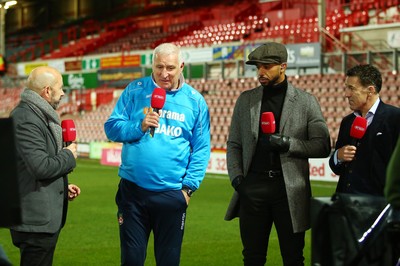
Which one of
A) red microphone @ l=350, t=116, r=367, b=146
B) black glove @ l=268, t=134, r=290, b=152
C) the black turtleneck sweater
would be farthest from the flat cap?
red microphone @ l=350, t=116, r=367, b=146

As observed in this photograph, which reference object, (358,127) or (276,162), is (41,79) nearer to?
(276,162)

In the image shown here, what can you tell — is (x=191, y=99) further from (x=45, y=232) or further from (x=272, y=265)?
(x=272, y=265)

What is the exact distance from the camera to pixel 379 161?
5430 mm

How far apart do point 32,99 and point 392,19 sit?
20832 mm

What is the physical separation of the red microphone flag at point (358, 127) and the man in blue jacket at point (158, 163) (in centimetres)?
112

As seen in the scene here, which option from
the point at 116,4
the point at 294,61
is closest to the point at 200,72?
the point at 294,61

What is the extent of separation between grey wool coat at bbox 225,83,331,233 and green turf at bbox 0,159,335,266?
104 inches

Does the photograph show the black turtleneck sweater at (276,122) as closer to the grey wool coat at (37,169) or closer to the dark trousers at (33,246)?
the grey wool coat at (37,169)

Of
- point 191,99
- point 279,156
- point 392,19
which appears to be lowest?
point 279,156

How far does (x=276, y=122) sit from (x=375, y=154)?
823 mm

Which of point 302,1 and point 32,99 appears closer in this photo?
point 32,99

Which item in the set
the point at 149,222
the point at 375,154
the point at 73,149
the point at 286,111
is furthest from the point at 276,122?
the point at 73,149

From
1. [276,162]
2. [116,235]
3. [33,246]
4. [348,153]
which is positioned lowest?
[116,235]

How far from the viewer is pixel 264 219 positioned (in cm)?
591
